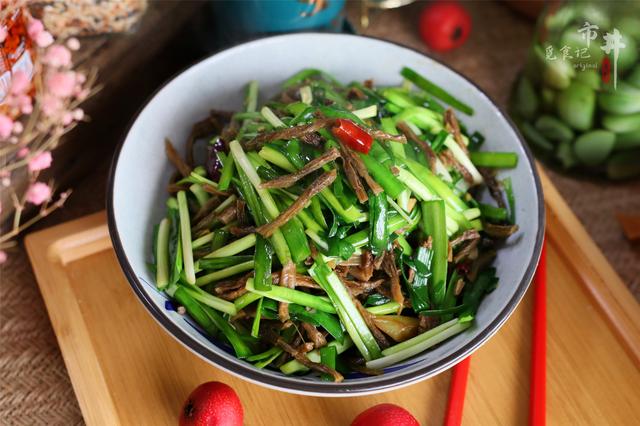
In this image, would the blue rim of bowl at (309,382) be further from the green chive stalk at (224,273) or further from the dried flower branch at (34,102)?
the dried flower branch at (34,102)

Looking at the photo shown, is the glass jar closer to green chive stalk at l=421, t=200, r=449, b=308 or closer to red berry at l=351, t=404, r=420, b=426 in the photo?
green chive stalk at l=421, t=200, r=449, b=308

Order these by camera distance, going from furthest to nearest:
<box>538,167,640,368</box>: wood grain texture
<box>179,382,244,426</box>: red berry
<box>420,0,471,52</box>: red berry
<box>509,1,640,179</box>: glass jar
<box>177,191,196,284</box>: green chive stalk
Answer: <box>420,0,471,52</box>: red berry
<box>509,1,640,179</box>: glass jar
<box>538,167,640,368</box>: wood grain texture
<box>177,191,196,284</box>: green chive stalk
<box>179,382,244,426</box>: red berry

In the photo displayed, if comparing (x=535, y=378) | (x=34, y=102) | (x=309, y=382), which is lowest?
(x=535, y=378)

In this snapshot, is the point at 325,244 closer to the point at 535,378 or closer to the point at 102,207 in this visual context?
the point at 535,378

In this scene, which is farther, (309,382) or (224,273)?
(224,273)

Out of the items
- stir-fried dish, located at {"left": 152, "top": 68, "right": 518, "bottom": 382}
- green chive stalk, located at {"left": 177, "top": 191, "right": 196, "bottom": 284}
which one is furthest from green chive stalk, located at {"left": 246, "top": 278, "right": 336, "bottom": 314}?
green chive stalk, located at {"left": 177, "top": 191, "right": 196, "bottom": 284}

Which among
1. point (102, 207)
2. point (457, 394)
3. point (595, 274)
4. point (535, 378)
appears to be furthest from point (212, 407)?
point (595, 274)

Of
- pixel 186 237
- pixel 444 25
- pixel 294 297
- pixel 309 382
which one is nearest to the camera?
pixel 309 382

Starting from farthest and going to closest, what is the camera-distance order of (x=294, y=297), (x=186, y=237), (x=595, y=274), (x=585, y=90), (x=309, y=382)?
(x=585, y=90), (x=595, y=274), (x=186, y=237), (x=294, y=297), (x=309, y=382)
